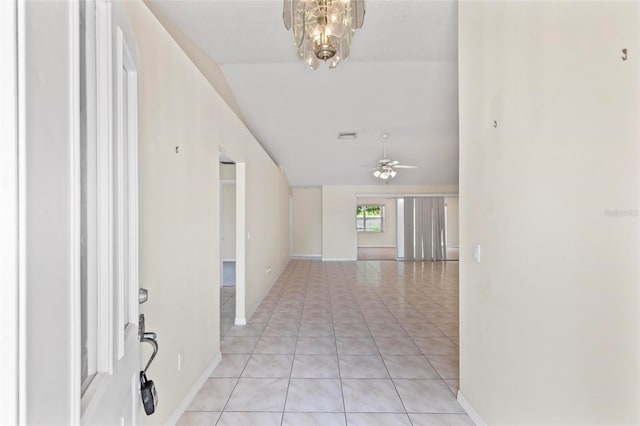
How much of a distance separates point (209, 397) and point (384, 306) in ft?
9.77

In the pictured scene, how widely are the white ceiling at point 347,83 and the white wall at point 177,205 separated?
0.64m

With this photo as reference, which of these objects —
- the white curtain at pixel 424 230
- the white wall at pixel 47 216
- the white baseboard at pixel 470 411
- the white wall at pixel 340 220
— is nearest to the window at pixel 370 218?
the white curtain at pixel 424 230

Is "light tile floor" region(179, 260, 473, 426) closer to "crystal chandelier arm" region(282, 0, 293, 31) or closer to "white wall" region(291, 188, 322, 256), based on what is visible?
"crystal chandelier arm" region(282, 0, 293, 31)

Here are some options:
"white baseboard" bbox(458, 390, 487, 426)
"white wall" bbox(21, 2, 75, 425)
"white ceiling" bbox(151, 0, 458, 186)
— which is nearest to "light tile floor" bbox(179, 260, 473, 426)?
"white baseboard" bbox(458, 390, 487, 426)

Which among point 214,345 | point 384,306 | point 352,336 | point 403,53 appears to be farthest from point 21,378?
point 384,306

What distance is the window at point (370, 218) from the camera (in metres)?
13.2

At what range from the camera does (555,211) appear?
1338mm

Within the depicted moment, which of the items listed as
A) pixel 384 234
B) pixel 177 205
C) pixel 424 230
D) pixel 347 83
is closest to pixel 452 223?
pixel 384 234

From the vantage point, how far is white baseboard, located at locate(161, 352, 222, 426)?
2010 mm

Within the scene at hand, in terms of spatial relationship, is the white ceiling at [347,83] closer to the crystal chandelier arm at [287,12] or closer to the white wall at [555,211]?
the crystal chandelier arm at [287,12]

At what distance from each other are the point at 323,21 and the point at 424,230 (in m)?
8.53

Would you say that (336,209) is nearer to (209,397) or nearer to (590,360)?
(209,397)

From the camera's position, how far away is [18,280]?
1.47ft

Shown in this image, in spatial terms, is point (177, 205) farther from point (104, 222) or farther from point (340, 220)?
point (340, 220)
